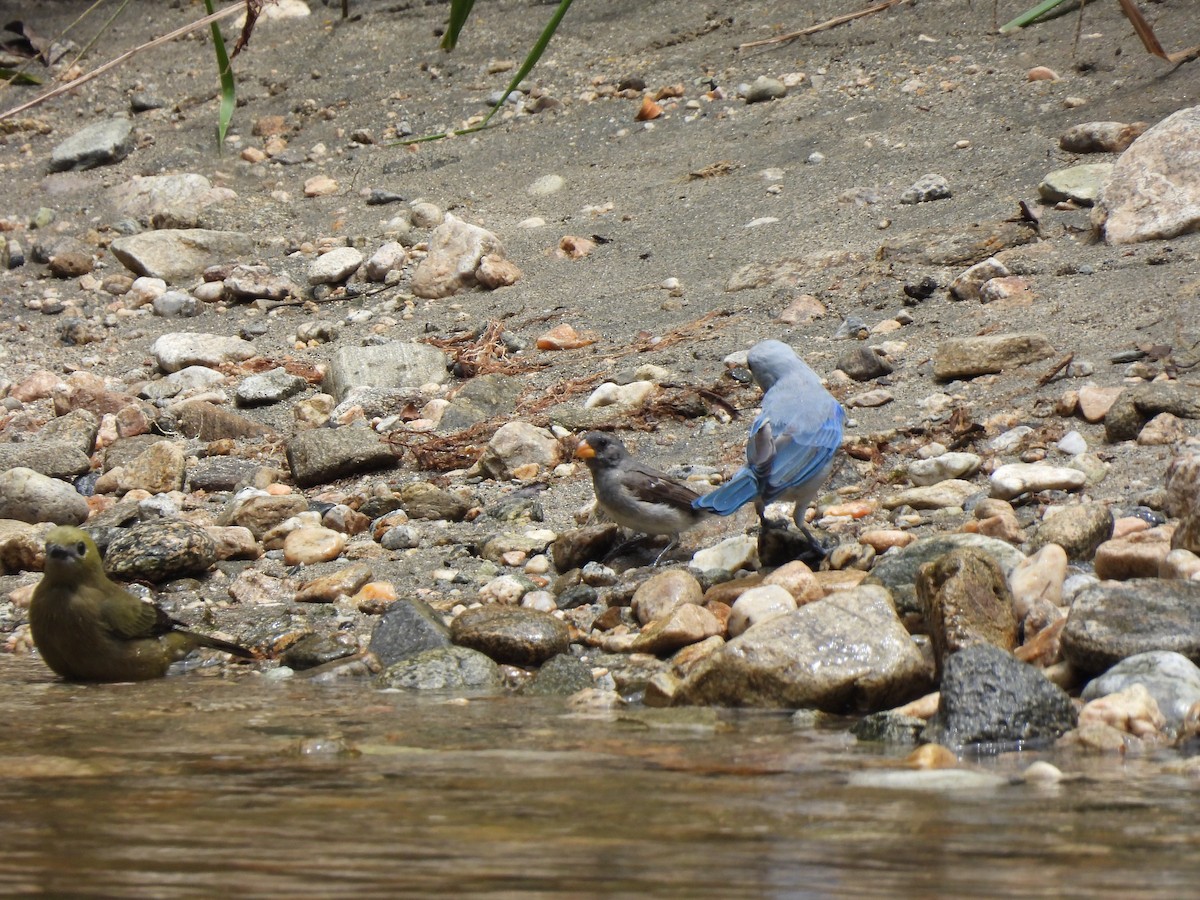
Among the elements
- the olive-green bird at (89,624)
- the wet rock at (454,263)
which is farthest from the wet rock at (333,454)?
the wet rock at (454,263)

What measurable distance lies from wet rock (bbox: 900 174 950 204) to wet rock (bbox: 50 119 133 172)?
273 inches

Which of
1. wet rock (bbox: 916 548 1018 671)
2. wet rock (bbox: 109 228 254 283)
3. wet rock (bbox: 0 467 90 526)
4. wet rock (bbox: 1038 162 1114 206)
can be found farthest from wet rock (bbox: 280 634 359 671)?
wet rock (bbox: 109 228 254 283)

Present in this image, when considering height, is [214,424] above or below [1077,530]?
below

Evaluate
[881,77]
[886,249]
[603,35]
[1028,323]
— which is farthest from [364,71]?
[1028,323]

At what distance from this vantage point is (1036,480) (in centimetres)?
505

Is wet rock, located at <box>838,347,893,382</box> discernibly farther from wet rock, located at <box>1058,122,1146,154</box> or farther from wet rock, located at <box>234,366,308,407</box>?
wet rock, located at <box>234,366,308,407</box>

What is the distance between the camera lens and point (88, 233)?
34.9 feet

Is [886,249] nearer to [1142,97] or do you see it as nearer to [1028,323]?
[1028,323]

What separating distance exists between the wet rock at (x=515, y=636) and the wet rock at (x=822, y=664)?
2.43 feet

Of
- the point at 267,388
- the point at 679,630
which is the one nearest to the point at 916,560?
the point at 679,630

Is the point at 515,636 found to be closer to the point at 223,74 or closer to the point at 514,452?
the point at 514,452

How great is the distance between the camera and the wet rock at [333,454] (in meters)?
6.64

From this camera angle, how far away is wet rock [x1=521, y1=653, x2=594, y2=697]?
13.5 ft

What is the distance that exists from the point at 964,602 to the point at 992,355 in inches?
110
